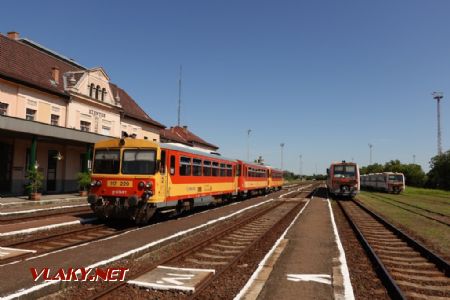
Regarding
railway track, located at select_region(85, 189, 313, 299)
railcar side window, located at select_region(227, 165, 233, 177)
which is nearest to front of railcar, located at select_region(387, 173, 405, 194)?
railcar side window, located at select_region(227, 165, 233, 177)

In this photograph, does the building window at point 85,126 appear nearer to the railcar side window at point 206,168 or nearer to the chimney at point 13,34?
the chimney at point 13,34

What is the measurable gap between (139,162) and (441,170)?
69030 millimetres

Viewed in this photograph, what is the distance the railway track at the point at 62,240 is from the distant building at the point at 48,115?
1113cm

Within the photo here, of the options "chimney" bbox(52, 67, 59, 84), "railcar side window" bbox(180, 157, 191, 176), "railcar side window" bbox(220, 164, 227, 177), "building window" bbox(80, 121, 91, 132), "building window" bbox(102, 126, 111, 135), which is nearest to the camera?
"railcar side window" bbox(180, 157, 191, 176)

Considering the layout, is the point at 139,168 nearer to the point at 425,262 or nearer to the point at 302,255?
the point at 302,255

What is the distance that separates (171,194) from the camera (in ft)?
47.2

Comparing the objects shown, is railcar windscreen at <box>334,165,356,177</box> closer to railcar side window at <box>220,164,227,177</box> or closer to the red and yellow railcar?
railcar side window at <box>220,164,227,177</box>

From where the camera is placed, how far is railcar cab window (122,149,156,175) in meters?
13.2

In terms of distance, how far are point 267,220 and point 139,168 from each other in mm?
6484

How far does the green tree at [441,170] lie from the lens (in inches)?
2642

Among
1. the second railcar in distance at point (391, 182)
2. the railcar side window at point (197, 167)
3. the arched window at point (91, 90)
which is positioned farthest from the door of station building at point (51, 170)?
the second railcar in distance at point (391, 182)

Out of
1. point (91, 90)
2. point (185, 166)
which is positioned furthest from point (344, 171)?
point (91, 90)

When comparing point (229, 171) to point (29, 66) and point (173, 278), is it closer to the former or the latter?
point (173, 278)

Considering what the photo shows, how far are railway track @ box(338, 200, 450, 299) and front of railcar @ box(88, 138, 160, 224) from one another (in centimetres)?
712
